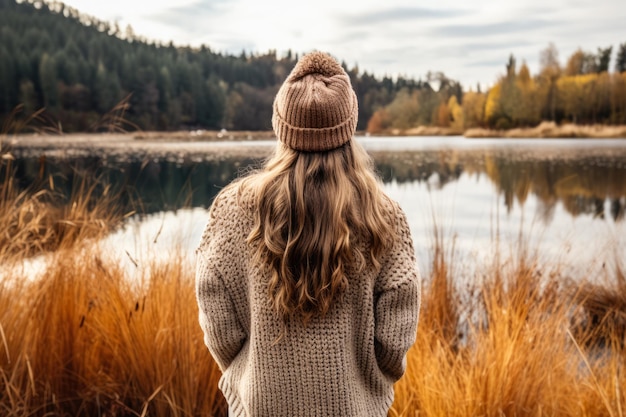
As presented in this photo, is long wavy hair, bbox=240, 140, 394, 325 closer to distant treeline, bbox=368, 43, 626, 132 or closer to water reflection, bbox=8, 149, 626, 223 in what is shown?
water reflection, bbox=8, 149, 626, 223

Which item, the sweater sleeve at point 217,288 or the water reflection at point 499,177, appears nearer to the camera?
the sweater sleeve at point 217,288

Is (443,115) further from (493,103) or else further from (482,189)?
(482,189)

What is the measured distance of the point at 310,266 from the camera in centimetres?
142

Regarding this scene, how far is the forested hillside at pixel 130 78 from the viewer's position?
37.8 m

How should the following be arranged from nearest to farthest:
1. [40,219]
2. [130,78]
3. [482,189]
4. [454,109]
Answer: [40,219] < [482,189] < [130,78] < [454,109]

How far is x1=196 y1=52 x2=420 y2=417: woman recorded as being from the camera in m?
1.39

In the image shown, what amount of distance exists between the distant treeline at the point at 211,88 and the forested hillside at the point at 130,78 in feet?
0.31

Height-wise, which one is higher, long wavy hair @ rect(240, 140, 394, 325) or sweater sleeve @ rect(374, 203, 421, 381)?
long wavy hair @ rect(240, 140, 394, 325)

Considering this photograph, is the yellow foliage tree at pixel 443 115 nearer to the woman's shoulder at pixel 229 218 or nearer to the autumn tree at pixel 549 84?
the autumn tree at pixel 549 84

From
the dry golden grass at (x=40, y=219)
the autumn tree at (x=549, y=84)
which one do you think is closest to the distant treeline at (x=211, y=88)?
the autumn tree at (x=549, y=84)

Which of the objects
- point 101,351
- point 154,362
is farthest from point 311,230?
point 101,351

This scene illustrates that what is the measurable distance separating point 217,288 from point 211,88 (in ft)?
145

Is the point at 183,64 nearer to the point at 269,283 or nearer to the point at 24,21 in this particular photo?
the point at 24,21

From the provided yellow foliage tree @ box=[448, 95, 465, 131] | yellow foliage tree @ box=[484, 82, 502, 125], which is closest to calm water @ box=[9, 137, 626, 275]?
yellow foliage tree @ box=[484, 82, 502, 125]
